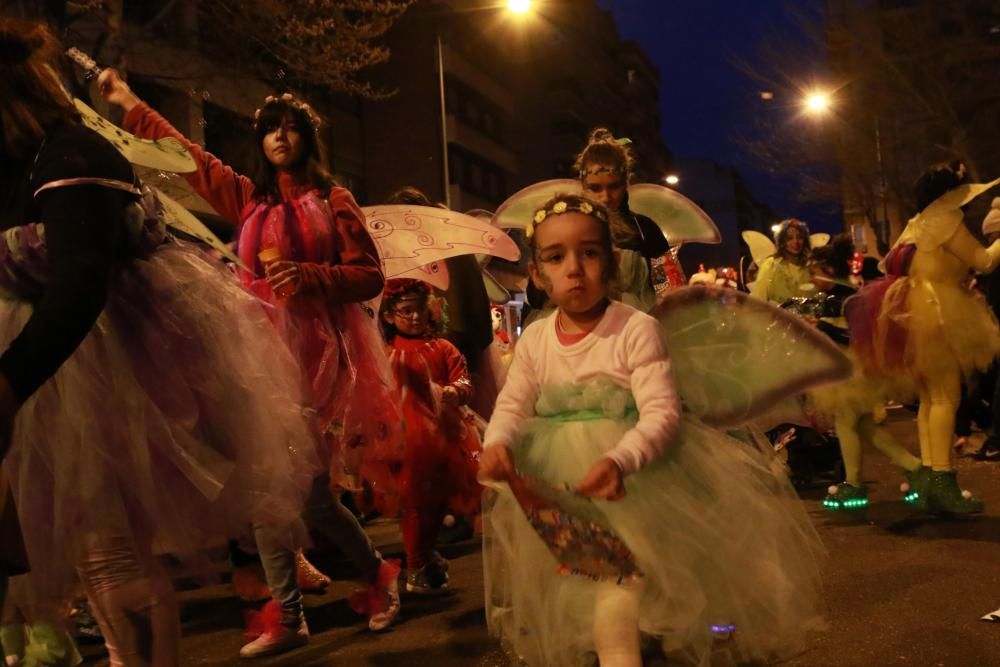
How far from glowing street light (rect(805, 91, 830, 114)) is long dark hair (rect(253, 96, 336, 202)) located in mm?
23354

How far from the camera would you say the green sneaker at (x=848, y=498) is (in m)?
6.19

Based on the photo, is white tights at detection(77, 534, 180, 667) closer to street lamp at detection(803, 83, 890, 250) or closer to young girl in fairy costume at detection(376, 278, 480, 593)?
young girl in fairy costume at detection(376, 278, 480, 593)

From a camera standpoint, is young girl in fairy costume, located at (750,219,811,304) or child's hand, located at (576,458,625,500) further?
young girl in fairy costume, located at (750,219,811,304)

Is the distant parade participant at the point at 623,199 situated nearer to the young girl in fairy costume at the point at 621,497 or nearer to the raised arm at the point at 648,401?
the young girl in fairy costume at the point at 621,497

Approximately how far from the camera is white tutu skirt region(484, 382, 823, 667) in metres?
2.78

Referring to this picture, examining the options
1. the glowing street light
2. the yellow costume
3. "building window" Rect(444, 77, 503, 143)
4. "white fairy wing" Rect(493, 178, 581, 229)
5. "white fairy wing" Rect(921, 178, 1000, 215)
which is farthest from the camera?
"building window" Rect(444, 77, 503, 143)

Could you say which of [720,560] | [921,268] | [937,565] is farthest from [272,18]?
[720,560]

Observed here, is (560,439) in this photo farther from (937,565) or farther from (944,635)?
(937,565)

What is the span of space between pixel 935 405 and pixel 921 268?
812mm

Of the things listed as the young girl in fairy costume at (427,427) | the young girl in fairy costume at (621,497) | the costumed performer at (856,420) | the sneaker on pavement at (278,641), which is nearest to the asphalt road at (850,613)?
the sneaker on pavement at (278,641)

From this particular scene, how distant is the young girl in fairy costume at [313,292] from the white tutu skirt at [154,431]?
3.73ft

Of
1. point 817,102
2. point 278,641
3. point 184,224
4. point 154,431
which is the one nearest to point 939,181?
point 278,641

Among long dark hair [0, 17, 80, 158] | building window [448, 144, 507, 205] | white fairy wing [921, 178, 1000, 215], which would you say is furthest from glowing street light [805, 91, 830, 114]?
long dark hair [0, 17, 80, 158]

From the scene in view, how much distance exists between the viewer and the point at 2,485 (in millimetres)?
2092
